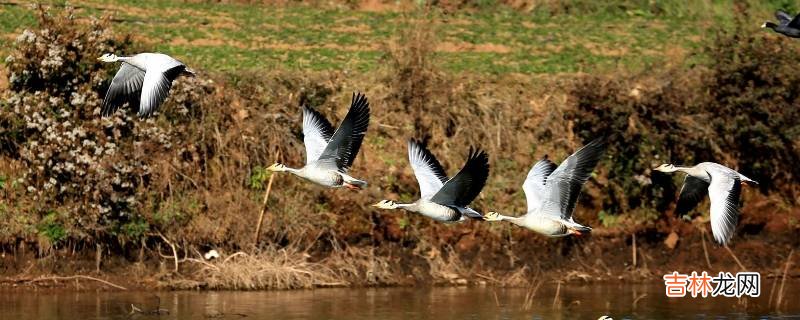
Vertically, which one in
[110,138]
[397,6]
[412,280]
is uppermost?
[397,6]

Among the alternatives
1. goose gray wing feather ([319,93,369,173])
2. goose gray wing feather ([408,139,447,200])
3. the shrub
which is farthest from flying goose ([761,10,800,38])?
goose gray wing feather ([319,93,369,173])

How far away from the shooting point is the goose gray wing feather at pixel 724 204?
20728 mm

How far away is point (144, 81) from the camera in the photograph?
21.1 m

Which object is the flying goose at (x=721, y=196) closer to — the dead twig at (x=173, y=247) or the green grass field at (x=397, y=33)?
the dead twig at (x=173, y=247)

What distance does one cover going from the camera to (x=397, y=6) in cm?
3866

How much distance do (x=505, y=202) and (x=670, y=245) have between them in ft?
9.87

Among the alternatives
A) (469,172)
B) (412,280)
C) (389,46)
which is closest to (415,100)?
(389,46)

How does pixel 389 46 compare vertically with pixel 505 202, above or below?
above

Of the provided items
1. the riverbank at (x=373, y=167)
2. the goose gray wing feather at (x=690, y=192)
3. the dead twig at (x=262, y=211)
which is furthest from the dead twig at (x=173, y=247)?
the goose gray wing feather at (x=690, y=192)

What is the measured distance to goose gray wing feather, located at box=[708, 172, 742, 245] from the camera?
816 inches

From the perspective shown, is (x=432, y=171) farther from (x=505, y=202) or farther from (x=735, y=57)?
(x=735, y=57)

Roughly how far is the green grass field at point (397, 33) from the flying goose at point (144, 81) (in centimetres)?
718

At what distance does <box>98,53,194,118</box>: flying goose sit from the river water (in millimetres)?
3053

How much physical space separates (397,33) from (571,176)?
10735 mm
